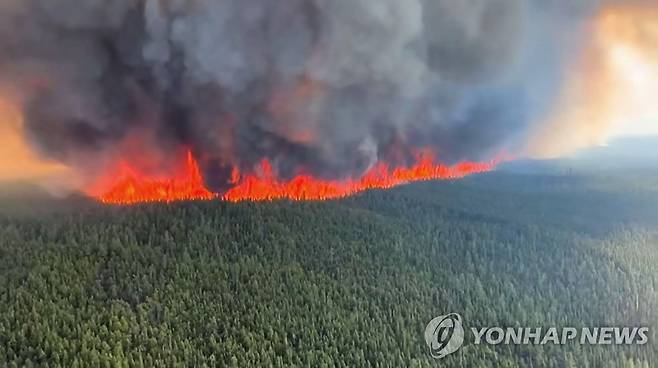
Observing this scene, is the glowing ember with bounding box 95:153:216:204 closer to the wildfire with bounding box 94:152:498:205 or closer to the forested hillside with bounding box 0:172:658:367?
the wildfire with bounding box 94:152:498:205

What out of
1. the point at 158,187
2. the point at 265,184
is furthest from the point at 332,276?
the point at 158,187

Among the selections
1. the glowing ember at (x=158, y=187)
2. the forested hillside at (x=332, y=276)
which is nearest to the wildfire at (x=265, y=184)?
the glowing ember at (x=158, y=187)

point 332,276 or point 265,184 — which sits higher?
point 265,184

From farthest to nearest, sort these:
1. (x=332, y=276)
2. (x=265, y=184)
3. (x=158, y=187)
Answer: (x=265, y=184), (x=158, y=187), (x=332, y=276)

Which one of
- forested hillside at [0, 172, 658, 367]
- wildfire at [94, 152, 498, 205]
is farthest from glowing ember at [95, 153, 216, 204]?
forested hillside at [0, 172, 658, 367]

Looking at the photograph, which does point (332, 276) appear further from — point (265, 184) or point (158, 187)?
point (158, 187)

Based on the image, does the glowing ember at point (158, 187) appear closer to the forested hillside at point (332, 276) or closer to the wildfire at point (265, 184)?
the wildfire at point (265, 184)

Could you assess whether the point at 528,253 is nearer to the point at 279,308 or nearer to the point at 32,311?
the point at 279,308
